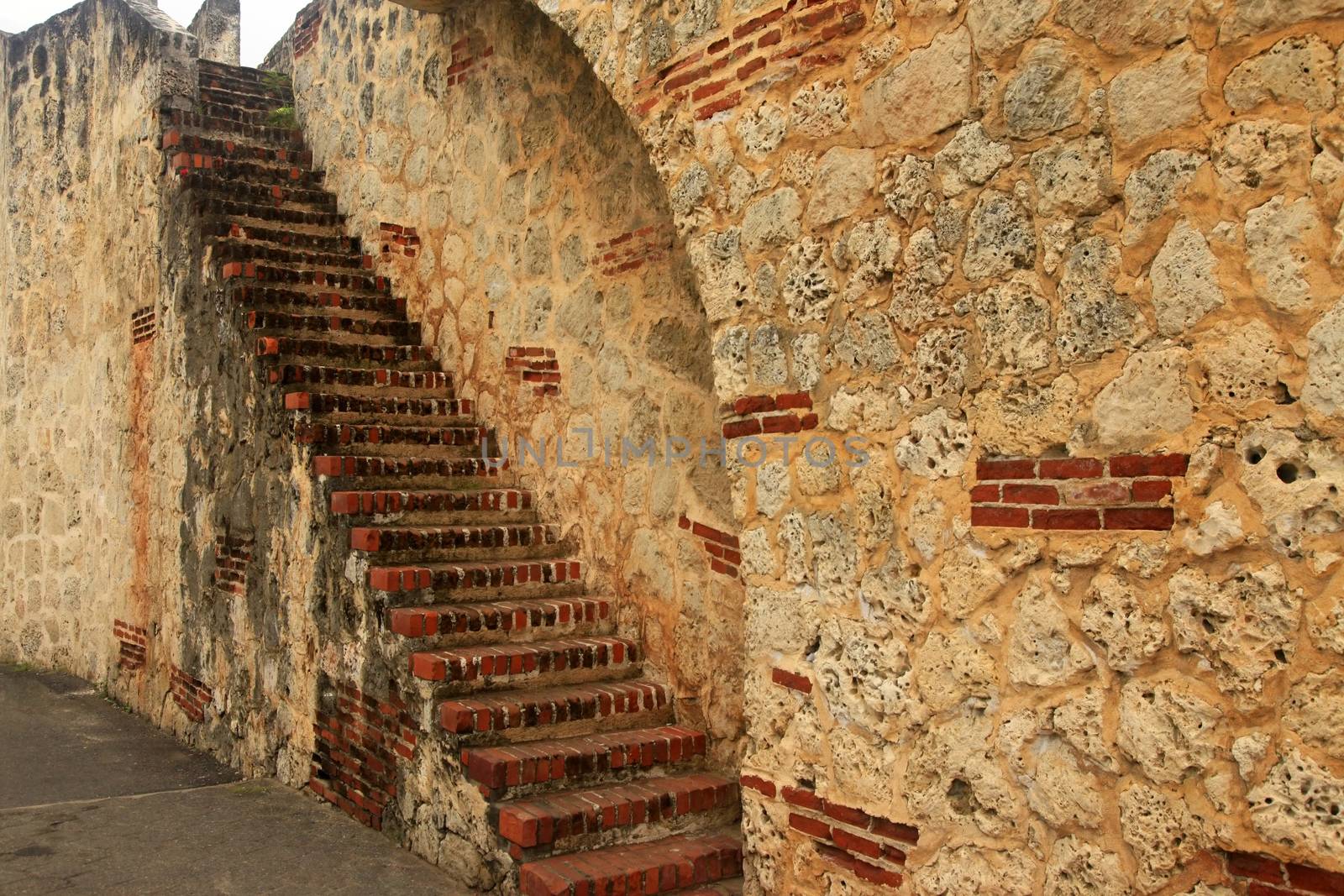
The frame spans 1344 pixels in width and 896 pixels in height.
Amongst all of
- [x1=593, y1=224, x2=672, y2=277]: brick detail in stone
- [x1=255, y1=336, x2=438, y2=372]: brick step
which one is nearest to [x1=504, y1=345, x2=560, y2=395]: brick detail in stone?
[x1=593, y1=224, x2=672, y2=277]: brick detail in stone

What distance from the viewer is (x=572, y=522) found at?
5.12 m

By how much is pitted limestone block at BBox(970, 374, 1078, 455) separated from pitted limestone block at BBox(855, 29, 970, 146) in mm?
707

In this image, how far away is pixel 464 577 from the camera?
15.4ft

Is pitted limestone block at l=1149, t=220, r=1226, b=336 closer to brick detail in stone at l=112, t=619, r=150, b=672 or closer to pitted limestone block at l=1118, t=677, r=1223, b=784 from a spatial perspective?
pitted limestone block at l=1118, t=677, r=1223, b=784

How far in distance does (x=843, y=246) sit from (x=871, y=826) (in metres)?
1.58

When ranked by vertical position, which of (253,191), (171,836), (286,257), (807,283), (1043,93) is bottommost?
(171,836)

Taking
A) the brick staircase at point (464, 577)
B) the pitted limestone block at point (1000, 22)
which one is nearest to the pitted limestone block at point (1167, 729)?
the pitted limestone block at point (1000, 22)

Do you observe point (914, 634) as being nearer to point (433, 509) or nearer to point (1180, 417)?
point (1180, 417)

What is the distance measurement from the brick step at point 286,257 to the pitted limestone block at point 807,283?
368cm

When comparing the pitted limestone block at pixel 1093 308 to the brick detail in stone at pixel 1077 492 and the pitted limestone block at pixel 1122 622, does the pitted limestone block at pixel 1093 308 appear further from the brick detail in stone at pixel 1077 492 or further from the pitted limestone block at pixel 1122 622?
the pitted limestone block at pixel 1122 622

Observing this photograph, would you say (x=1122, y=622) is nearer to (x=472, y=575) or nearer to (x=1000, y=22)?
(x=1000, y=22)

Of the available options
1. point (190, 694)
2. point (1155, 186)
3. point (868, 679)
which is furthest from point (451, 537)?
point (1155, 186)

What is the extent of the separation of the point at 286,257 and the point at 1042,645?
4850 mm

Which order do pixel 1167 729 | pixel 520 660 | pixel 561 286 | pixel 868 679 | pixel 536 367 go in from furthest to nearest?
pixel 536 367 → pixel 561 286 → pixel 520 660 → pixel 868 679 → pixel 1167 729
